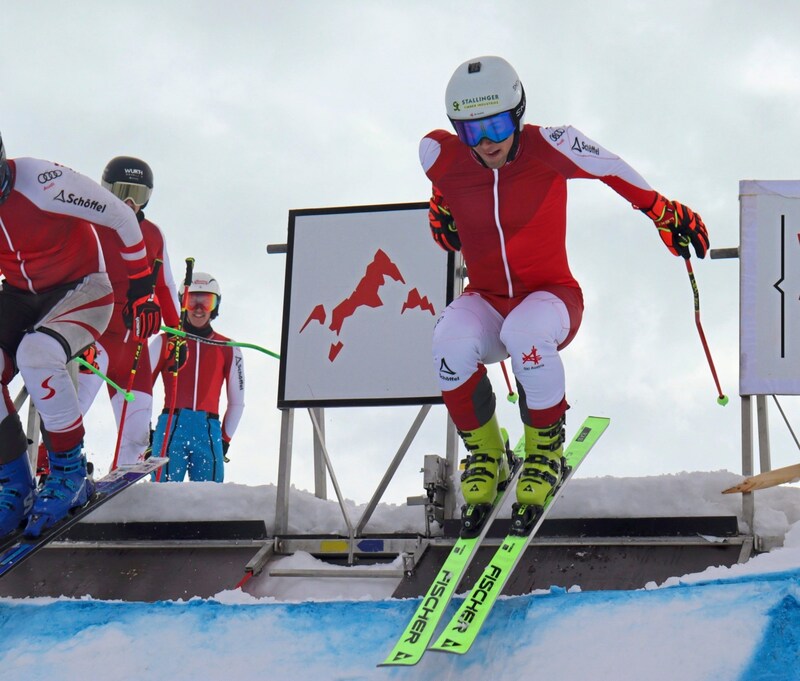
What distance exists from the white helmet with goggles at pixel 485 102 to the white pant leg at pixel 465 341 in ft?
2.80

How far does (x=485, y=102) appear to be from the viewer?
572 centimetres

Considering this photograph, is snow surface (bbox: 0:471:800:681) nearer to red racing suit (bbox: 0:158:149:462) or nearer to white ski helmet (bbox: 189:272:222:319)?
red racing suit (bbox: 0:158:149:462)

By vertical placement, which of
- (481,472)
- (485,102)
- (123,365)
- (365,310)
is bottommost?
(481,472)

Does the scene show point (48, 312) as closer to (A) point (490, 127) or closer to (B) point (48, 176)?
(B) point (48, 176)

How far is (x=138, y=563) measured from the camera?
704 cm

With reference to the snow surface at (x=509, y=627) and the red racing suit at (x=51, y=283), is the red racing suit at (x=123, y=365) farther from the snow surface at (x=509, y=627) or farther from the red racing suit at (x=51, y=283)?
the snow surface at (x=509, y=627)

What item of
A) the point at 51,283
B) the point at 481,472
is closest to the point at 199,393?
the point at 51,283

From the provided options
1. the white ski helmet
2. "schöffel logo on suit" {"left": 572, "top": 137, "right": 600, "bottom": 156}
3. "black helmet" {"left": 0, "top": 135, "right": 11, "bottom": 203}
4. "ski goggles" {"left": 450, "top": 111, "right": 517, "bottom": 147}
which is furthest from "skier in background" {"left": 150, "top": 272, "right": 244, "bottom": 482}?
"schöffel logo on suit" {"left": 572, "top": 137, "right": 600, "bottom": 156}

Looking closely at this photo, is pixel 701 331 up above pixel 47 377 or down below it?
above

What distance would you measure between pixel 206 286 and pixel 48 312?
511cm

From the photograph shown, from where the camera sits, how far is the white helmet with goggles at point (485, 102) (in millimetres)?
5723

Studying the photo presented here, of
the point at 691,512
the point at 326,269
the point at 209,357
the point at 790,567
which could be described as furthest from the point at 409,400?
the point at 209,357

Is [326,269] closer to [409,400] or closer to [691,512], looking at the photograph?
[409,400]

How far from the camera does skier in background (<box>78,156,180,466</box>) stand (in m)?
9.48
